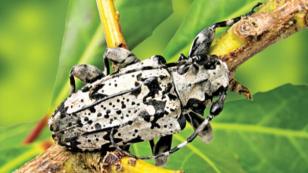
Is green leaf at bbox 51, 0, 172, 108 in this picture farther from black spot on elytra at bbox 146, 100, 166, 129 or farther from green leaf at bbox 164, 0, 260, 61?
black spot on elytra at bbox 146, 100, 166, 129

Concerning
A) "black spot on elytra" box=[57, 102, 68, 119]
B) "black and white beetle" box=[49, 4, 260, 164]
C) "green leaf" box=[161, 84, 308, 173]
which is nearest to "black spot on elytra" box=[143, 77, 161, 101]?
"black and white beetle" box=[49, 4, 260, 164]

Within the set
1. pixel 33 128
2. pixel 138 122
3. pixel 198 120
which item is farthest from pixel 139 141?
pixel 33 128

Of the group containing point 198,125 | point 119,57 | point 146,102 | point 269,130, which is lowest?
point 269,130

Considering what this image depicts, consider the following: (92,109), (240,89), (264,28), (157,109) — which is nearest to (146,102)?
(157,109)

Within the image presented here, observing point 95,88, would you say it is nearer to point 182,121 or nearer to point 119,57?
point 119,57

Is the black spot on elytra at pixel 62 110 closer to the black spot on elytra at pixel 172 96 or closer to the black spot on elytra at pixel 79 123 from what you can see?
the black spot on elytra at pixel 79 123

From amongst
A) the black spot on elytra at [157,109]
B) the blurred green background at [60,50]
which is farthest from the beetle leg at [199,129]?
the blurred green background at [60,50]

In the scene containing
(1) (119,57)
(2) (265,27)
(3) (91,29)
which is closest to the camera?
(2) (265,27)
